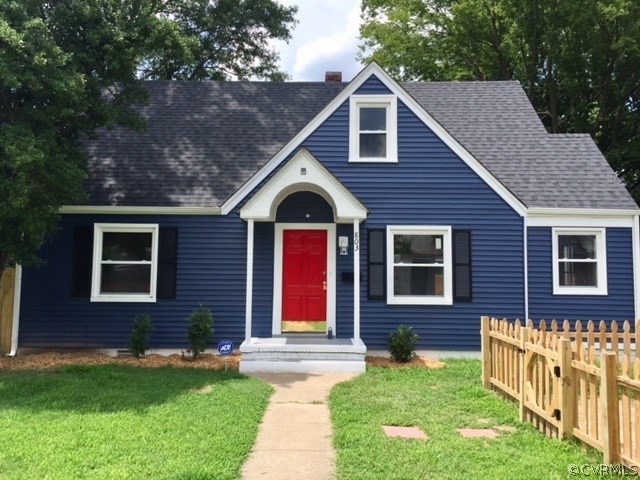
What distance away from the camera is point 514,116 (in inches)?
513

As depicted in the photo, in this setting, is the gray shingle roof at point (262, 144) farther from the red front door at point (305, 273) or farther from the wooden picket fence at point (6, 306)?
the wooden picket fence at point (6, 306)

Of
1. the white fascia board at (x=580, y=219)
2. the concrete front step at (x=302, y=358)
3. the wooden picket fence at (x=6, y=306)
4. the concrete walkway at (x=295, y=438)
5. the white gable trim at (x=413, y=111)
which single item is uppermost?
the white gable trim at (x=413, y=111)

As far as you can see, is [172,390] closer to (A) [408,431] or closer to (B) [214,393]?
(B) [214,393]

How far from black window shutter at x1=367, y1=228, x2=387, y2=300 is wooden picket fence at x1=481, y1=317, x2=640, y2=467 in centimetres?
362

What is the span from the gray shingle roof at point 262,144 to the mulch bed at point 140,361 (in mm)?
3262

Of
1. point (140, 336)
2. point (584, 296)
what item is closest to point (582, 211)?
point (584, 296)

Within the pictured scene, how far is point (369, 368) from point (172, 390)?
3.60m

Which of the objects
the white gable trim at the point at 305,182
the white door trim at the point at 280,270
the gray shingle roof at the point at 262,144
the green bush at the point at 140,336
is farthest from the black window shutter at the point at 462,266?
the green bush at the point at 140,336

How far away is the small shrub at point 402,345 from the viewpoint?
965 centimetres

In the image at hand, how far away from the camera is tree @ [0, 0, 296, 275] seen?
25.8 feet

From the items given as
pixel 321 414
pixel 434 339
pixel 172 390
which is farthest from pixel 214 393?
pixel 434 339

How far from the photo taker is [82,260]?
34.7 ft

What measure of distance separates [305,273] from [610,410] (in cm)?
704

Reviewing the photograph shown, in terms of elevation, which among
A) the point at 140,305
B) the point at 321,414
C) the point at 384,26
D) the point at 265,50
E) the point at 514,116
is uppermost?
the point at 384,26
